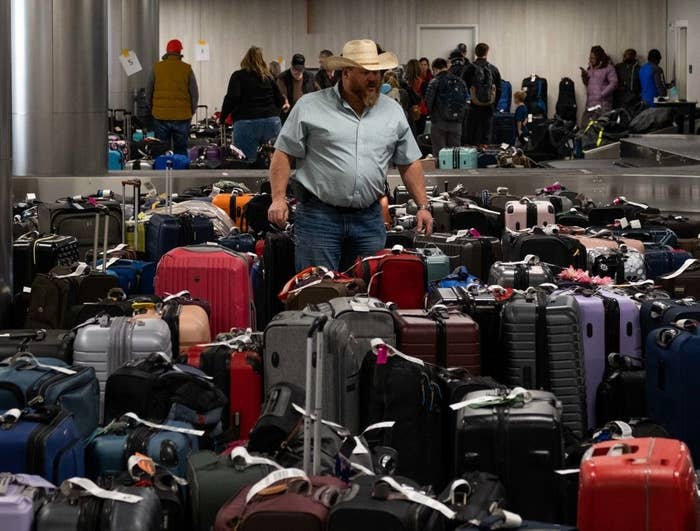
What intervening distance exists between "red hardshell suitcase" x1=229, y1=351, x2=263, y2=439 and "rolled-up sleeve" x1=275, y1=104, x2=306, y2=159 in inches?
61.0

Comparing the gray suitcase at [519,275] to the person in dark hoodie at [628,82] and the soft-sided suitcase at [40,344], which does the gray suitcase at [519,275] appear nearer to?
the soft-sided suitcase at [40,344]

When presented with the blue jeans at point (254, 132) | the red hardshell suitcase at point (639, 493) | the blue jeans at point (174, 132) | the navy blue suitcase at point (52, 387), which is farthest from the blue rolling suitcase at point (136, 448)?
the blue jeans at point (174, 132)

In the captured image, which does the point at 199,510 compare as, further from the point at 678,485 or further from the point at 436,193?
the point at 436,193

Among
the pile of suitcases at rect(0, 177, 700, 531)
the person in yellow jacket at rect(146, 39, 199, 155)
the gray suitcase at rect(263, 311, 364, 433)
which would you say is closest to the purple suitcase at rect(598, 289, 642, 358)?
the pile of suitcases at rect(0, 177, 700, 531)

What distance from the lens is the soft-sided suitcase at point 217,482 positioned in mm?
4105

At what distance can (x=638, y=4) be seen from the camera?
30047 millimetres

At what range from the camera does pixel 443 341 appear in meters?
5.69

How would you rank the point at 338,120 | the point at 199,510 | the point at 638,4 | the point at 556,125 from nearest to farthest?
the point at 199,510, the point at 338,120, the point at 556,125, the point at 638,4

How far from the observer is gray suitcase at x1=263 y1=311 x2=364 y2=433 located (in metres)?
5.33

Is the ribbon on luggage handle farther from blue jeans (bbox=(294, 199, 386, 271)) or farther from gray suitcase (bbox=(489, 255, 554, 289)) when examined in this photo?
gray suitcase (bbox=(489, 255, 554, 289))

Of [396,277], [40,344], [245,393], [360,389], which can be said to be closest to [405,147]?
[396,277]

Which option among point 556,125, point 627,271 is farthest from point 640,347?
point 556,125

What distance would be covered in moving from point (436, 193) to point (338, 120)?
15.0 feet

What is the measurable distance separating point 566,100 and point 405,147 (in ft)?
76.0
